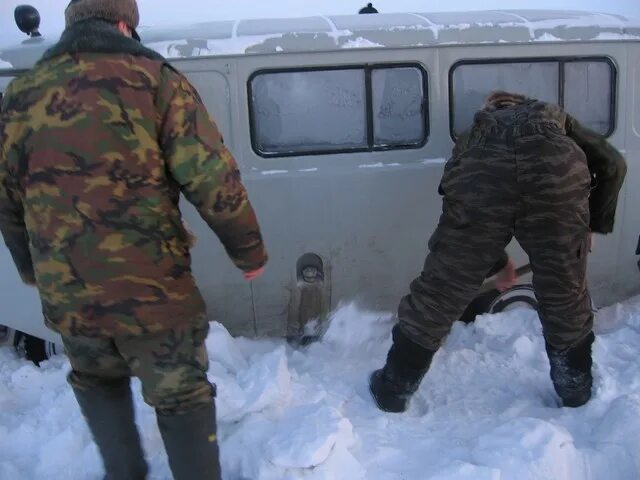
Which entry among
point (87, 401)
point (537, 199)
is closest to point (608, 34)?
point (537, 199)

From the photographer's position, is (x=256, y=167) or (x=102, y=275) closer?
(x=102, y=275)

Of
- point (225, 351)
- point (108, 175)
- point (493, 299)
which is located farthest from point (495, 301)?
point (108, 175)

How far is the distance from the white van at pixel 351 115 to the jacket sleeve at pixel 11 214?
136cm

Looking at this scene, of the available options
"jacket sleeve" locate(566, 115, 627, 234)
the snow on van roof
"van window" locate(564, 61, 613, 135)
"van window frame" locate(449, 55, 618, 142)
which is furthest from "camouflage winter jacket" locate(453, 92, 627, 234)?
"van window" locate(564, 61, 613, 135)

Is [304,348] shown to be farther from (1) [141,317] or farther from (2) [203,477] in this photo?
(1) [141,317]

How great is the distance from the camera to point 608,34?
365 cm

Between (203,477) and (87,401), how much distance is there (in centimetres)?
53

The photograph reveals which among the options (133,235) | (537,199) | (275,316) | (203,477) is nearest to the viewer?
(133,235)

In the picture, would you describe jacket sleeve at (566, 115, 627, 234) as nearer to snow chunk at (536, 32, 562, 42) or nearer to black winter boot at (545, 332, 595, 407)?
black winter boot at (545, 332, 595, 407)

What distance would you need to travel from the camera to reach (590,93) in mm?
3738

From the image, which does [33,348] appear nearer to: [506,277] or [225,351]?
[225,351]

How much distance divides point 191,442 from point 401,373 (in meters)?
1.27

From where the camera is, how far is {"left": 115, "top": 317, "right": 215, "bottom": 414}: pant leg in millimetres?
2027

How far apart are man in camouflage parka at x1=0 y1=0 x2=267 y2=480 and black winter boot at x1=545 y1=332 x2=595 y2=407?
1744mm
